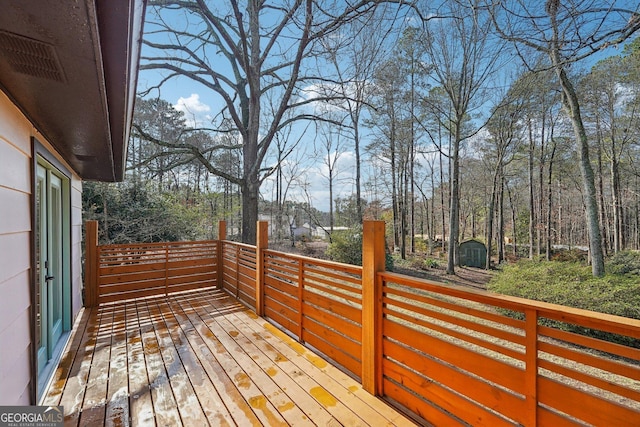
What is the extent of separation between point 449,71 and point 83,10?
37.6ft

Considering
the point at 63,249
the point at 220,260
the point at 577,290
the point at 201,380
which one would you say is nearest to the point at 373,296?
the point at 201,380

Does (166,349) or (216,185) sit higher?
(216,185)

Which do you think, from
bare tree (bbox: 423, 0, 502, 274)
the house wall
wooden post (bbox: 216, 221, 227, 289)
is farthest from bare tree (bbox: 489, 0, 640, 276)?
bare tree (bbox: 423, 0, 502, 274)

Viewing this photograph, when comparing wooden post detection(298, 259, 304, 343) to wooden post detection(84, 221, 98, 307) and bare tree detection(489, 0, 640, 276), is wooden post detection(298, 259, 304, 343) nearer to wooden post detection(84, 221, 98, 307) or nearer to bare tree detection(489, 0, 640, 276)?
bare tree detection(489, 0, 640, 276)

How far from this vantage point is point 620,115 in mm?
10672

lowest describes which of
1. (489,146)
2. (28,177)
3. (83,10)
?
(28,177)

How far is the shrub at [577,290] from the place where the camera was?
4.47 m

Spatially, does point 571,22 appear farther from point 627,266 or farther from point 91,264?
point 627,266

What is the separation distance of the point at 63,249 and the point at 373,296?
367 centimetres

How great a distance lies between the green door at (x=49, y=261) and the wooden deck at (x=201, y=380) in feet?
0.94

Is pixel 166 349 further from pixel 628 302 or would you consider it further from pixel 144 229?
pixel 628 302

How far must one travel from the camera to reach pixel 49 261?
292 centimetres

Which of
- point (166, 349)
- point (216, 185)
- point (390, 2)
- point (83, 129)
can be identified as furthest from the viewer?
point (216, 185)

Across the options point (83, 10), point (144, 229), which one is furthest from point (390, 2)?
point (144, 229)
